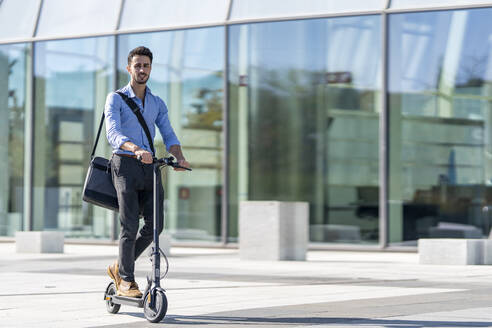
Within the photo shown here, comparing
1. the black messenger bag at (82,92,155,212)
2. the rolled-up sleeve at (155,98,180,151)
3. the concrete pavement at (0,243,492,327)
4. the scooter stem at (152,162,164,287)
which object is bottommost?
the concrete pavement at (0,243,492,327)

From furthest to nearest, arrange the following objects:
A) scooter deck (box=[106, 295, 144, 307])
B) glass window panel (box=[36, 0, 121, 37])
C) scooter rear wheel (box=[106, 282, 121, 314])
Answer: glass window panel (box=[36, 0, 121, 37]) < scooter rear wheel (box=[106, 282, 121, 314]) < scooter deck (box=[106, 295, 144, 307])

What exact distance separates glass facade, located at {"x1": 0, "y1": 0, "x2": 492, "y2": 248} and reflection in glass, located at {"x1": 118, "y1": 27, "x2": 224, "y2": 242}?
0.03 metres

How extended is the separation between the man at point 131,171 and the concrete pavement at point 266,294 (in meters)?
0.41

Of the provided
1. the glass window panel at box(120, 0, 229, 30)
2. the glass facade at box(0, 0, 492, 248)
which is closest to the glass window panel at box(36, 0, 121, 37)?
the glass facade at box(0, 0, 492, 248)

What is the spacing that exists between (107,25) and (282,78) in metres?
4.31

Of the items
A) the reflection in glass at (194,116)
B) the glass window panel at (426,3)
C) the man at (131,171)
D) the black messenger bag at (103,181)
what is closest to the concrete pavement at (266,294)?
the man at (131,171)

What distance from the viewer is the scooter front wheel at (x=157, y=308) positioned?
231 inches

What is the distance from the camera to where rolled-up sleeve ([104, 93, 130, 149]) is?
20.4 ft

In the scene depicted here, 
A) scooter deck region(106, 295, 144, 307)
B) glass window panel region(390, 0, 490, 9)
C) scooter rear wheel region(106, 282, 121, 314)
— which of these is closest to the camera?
scooter deck region(106, 295, 144, 307)

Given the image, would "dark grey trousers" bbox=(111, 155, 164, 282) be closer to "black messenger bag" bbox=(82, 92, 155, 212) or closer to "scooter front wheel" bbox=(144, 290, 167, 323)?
"black messenger bag" bbox=(82, 92, 155, 212)

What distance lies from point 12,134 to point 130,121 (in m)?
15.4

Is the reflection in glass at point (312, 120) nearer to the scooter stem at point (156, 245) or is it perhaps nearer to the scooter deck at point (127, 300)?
the scooter deck at point (127, 300)

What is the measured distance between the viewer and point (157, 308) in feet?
19.4

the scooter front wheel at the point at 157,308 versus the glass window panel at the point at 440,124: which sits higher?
the glass window panel at the point at 440,124
